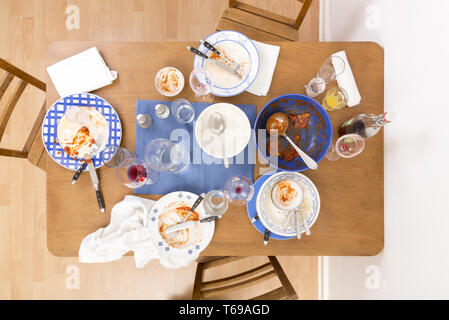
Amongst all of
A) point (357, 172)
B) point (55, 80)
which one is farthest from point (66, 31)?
point (357, 172)

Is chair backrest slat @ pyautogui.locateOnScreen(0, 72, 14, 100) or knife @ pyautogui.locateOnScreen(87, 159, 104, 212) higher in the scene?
chair backrest slat @ pyautogui.locateOnScreen(0, 72, 14, 100)

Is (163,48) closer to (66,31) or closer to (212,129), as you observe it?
(212,129)

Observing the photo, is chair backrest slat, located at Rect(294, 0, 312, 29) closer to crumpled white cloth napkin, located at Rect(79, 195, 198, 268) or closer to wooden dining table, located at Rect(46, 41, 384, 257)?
wooden dining table, located at Rect(46, 41, 384, 257)

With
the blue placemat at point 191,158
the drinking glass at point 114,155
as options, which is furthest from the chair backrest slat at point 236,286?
the drinking glass at point 114,155

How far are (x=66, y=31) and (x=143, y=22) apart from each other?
1.67ft

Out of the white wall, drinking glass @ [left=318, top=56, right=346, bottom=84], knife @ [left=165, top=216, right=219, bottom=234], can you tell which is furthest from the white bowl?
the white wall

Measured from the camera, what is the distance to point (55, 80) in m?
1.00

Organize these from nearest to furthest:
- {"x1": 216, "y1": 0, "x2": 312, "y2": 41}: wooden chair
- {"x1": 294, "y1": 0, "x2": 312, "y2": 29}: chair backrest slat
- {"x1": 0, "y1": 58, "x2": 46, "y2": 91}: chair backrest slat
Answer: {"x1": 0, "y1": 58, "x2": 46, "y2": 91}: chair backrest slat < {"x1": 294, "y1": 0, "x2": 312, "y2": 29}: chair backrest slat < {"x1": 216, "y1": 0, "x2": 312, "y2": 41}: wooden chair

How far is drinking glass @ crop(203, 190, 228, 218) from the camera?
0.95 meters

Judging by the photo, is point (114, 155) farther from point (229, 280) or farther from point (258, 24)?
point (258, 24)

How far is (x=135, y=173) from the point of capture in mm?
950

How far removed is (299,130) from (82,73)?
0.81m

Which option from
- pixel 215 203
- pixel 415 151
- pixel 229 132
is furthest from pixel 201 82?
pixel 415 151

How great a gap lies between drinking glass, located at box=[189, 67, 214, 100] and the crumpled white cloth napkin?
44cm
